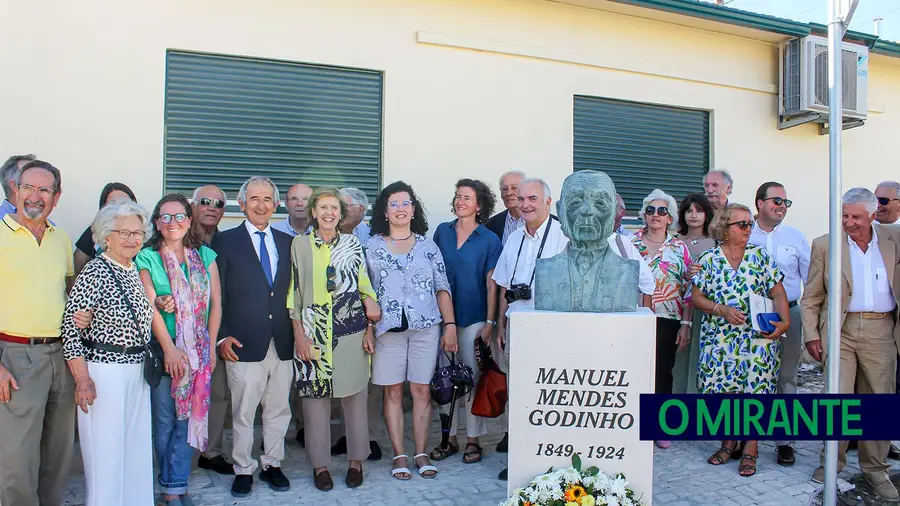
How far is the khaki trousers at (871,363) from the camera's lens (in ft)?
14.2

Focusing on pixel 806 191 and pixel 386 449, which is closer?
pixel 386 449

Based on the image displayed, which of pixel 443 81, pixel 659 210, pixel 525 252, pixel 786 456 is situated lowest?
pixel 786 456

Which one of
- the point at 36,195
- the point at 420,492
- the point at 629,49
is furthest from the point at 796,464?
the point at 36,195

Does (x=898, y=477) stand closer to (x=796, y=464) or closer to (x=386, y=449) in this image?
(x=796, y=464)

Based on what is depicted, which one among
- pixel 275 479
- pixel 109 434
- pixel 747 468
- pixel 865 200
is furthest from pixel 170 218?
pixel 865 200

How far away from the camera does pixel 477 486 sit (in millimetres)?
4387

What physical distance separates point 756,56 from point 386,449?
6584 mm

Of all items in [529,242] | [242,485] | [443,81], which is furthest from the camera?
[443,81]

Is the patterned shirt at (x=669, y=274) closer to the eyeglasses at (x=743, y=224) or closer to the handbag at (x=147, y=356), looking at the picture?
the eyeglasses at (x=743, y=224)

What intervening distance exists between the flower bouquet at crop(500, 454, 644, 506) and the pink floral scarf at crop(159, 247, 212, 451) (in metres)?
1.93

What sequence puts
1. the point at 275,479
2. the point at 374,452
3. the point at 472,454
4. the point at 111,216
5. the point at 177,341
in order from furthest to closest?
the point at 374,452 < the point at 472,454 < the point at 275,479 < the point at 177,341 < the point at 111,216

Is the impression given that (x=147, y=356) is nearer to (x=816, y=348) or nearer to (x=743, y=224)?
(x=743, y=224)

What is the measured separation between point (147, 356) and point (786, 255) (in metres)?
4.53

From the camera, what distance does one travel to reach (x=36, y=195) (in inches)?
140
